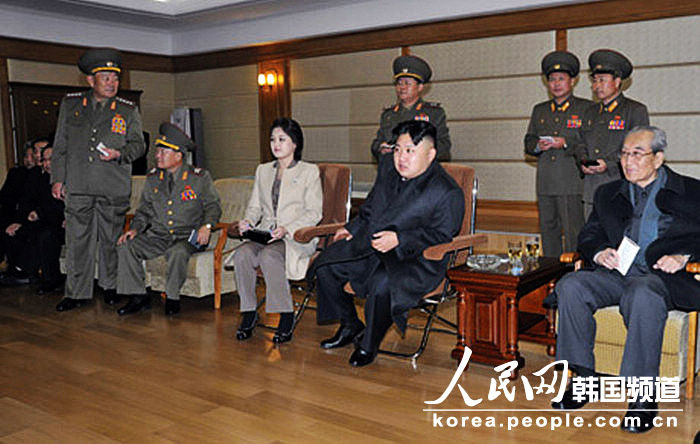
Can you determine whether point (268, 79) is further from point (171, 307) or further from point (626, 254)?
point (626, 254)

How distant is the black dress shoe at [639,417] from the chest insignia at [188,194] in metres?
3.31

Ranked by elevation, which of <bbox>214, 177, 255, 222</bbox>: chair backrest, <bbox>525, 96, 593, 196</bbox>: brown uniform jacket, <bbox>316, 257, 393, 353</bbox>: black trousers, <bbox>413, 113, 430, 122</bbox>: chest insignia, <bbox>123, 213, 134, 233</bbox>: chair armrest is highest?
<bbox>413, 113, 430, 122</bbox>: chest insignia

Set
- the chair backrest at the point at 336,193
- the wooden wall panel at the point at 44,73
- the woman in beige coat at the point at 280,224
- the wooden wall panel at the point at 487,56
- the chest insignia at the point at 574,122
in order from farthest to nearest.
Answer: the wooden wall panel at the point at 44,73, the wooden wall panel at the point at 487,56, the chest insignia at the point at 574,122, the chair backrest at the point at 336,193, the woman in beige coat at the point at 280,224

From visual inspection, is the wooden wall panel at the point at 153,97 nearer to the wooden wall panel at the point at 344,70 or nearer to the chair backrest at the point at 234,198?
the wooden wall panel at the point at 344,70

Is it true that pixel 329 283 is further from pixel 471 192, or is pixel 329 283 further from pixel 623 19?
pixel 623 19

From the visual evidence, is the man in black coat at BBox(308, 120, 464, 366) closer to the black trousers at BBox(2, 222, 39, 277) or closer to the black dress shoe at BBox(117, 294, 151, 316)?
the black dress shoe at BBox(117, 294, 151, 316)

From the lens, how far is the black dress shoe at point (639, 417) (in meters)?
2.78

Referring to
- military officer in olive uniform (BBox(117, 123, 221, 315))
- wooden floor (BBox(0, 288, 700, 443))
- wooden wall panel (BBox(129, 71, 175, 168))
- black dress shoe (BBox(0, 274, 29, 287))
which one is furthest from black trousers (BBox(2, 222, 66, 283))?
wooden wall panel (BBox(129, 71, 175, 168))

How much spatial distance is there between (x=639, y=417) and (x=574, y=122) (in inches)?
103

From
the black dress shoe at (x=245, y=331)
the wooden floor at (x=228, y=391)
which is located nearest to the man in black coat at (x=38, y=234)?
the wooden floor at (x=228, y=391)

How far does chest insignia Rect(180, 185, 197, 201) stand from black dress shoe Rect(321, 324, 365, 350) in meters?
1.61

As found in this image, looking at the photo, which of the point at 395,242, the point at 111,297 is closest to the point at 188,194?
the point at 111,297

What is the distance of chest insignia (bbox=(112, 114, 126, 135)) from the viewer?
5.11 metres

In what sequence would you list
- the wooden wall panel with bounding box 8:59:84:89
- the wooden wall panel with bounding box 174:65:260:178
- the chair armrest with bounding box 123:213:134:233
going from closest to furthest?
1. the chair armrest with bounding box 123:213:134:233
2. the wooden wall panel with bounding box 8:59:84:89
3. the wooden wall panel with bounding box 174:65:260:178
